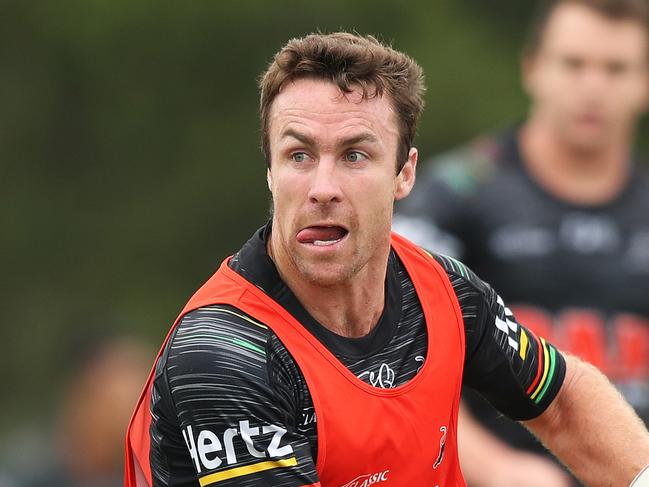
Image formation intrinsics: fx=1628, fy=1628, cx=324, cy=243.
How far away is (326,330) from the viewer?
4332mm

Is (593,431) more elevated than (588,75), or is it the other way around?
(588,75)

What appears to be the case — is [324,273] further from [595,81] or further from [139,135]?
[139,135]

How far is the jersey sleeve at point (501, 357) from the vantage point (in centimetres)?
464

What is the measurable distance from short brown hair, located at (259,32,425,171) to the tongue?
287mm

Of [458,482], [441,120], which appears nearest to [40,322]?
[441,120]

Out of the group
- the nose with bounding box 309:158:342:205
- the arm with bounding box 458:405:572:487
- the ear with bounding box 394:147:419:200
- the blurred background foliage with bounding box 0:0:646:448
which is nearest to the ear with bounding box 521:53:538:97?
the arm with bounding box 458:405:572:487

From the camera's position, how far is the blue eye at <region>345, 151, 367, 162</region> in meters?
4.26

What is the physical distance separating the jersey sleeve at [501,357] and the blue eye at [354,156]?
561 millimetres

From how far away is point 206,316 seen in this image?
4.13 m

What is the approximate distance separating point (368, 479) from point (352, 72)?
3.48ft

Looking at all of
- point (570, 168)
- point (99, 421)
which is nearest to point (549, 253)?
point (570, 168)

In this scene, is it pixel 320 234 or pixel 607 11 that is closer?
pixel 320 234

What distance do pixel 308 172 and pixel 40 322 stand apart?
908cm

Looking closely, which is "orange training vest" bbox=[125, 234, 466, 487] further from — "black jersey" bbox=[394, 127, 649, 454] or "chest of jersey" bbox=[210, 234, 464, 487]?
"black jersey" bbox=[394, 127, 649, 454]
